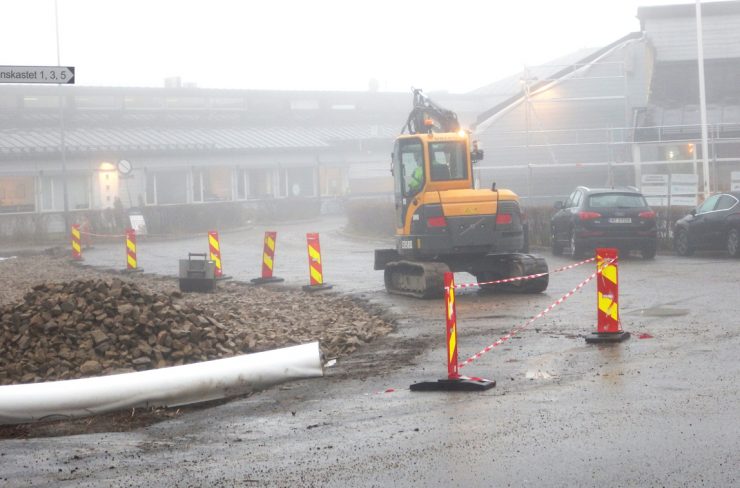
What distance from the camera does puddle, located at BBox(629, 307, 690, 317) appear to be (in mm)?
14967

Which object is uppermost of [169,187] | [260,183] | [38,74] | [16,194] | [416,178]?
→ [38,74]

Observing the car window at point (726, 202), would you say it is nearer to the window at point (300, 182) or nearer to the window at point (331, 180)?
the window at point (300, 182)

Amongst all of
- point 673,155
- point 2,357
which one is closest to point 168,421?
point 2,357

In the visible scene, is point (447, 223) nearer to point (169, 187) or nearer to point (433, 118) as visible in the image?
point (433, 118)

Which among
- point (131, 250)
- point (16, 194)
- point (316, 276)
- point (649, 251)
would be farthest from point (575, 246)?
point (16, 194)

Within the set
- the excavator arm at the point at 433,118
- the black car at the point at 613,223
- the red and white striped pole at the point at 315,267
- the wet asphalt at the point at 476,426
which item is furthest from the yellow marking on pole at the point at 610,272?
the black car at the point at 613,223

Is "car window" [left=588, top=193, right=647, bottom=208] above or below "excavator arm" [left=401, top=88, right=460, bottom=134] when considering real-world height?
below

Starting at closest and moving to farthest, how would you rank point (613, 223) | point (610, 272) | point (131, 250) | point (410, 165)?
point (610, 272), point (410, 165), point (613, 223), point (131, 250)

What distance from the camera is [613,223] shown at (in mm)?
25500

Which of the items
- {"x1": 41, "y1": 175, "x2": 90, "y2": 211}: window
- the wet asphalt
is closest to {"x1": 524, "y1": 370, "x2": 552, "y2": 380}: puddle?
the wet asphalt

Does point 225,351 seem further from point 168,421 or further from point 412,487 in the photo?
point 412,487

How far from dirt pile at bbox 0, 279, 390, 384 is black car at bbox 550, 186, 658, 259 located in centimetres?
1187

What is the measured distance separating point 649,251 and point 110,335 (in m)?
16.2

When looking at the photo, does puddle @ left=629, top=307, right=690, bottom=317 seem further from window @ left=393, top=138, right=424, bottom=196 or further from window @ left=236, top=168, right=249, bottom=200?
window @ left=236, top=168, right=249, bottom=200
